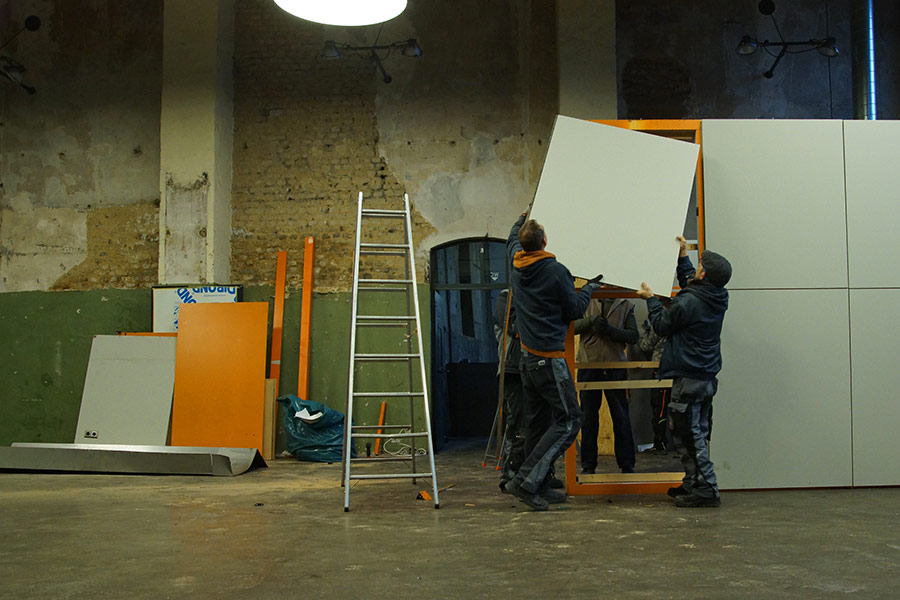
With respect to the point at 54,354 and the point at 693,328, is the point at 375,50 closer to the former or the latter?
the point at 54,354

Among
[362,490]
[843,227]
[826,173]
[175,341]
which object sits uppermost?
[826,173]

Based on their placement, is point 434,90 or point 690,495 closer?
point 690,495

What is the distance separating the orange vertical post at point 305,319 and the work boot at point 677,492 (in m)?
4.10

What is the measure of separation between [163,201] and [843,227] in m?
6.01

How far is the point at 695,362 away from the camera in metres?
4.10

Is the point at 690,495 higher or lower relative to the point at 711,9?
lower

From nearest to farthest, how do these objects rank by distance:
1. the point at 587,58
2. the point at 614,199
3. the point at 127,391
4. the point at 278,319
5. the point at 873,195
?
the point at 614,199 < the point at 873,195 < the point at 127,391 < the point at 587,58 < the point at 278,319

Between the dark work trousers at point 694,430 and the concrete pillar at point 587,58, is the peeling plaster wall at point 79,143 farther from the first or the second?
the dark work trousers at point 694,430

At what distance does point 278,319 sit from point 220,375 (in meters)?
0.78

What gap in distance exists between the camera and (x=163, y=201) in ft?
25.2

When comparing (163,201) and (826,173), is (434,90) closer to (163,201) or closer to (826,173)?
(163,201)

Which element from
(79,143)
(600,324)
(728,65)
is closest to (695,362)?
(600,324)

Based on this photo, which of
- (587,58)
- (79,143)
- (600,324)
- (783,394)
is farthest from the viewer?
(79,143)

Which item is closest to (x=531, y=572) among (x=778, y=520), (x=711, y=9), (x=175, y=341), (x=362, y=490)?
(x=778, y=520)
